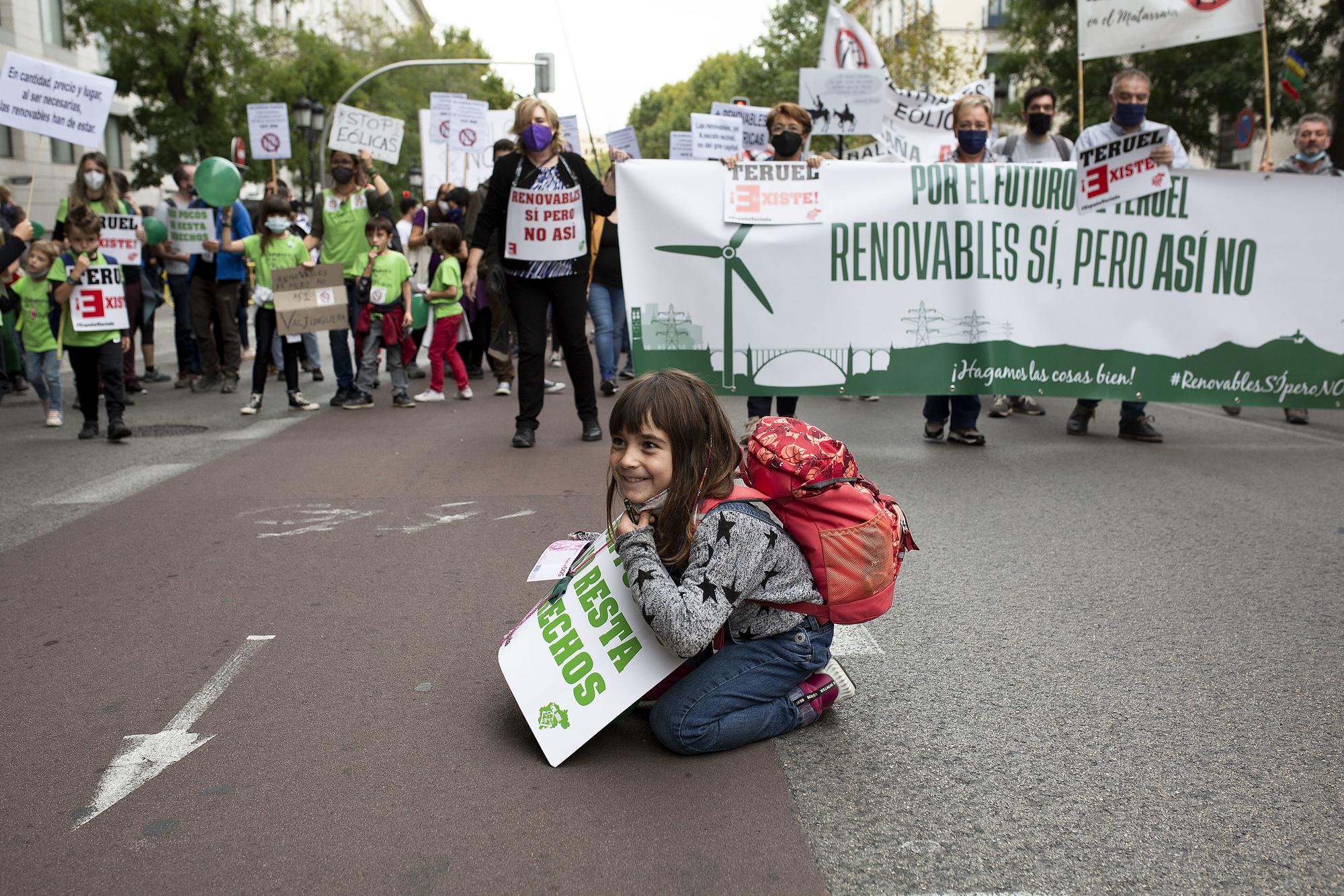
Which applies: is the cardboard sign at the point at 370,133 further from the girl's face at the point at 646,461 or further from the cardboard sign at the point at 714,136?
the girl's face at the point at 646,461

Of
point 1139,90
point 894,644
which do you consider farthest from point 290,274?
point 894,644

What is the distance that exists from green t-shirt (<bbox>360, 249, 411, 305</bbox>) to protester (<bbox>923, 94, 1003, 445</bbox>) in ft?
14.5

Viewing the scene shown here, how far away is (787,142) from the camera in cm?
770

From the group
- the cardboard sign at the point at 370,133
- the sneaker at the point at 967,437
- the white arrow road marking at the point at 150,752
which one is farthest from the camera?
the cardboard sign at the point at 370,133

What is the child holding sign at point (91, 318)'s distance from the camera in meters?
8.70

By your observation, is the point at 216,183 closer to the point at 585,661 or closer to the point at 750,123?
the point at 750,123

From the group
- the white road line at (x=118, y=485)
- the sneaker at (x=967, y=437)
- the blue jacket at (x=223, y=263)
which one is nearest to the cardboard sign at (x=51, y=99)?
the blue jacket at (x=223, y=263)

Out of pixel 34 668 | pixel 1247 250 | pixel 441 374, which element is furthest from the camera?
pixel 441 374

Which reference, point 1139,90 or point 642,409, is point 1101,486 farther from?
point 642,409

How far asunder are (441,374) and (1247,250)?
20.7 ft

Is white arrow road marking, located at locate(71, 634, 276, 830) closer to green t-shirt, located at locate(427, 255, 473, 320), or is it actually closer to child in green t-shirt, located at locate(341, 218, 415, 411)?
child in green t-shirt, located at locate(341, 218, 415, 411)

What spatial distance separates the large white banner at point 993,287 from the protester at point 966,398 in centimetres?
23

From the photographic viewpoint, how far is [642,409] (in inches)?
126

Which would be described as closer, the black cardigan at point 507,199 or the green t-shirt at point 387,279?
the black cardigan at point 507,199
